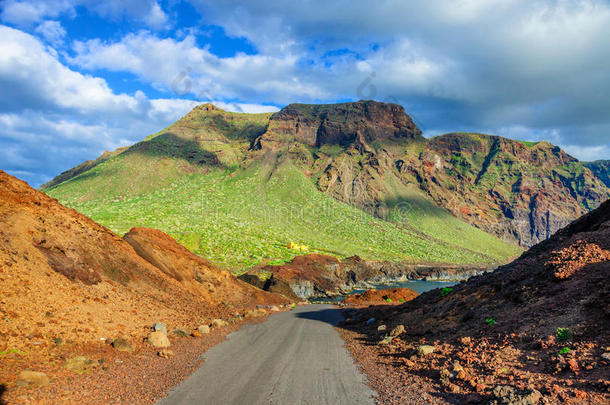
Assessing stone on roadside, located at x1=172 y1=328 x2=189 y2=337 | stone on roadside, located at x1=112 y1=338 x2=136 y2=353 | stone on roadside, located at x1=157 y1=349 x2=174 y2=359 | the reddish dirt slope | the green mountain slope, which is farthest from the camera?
the green mountain slope

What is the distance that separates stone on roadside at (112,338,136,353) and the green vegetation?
572 inches

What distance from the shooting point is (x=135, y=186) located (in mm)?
129375

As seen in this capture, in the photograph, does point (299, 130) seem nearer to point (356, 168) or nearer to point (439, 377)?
point (356, 168)

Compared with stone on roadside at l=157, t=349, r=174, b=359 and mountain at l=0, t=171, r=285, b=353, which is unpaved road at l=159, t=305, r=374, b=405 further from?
mountain at l=0, t=171, r=285, b=353

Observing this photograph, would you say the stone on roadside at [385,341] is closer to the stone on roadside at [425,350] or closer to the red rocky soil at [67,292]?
the stone on roadside at [425,350]

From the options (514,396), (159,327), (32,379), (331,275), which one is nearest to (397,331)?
(514,396)

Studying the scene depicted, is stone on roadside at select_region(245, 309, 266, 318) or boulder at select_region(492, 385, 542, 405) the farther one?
stone on roadside at select_region(245, 309, 266, 318)

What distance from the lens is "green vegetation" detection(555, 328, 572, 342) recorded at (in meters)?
9.30

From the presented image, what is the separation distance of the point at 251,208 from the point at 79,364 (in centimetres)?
11214

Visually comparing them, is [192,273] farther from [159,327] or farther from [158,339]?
[158,339]

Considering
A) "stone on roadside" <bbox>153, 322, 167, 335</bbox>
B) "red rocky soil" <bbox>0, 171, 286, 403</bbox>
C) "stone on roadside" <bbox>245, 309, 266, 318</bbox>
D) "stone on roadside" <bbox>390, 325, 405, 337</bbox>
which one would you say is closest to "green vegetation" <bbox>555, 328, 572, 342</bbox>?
"stone on roadside" <bbox>390, 325, 405, 337</bbox>

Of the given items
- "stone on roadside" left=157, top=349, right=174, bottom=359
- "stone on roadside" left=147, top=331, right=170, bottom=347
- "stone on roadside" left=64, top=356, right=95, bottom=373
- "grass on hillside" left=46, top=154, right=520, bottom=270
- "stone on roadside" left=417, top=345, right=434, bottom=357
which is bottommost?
"stone on roadside" left=417, top=345, right=434, bottom=357

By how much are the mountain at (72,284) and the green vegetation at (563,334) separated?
50.5 ft

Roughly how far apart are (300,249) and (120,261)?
6771 cm
